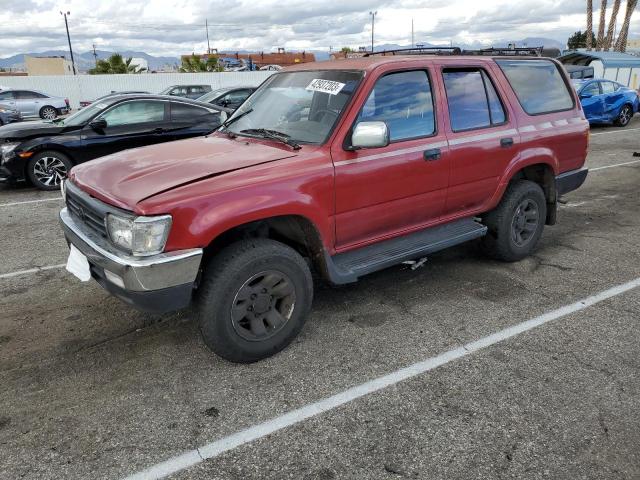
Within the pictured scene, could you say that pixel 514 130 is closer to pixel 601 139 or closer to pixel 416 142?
pixel 416 142

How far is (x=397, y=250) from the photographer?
391cm

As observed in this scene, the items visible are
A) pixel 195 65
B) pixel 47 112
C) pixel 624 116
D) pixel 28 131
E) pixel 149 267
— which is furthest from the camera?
pixel 195 65

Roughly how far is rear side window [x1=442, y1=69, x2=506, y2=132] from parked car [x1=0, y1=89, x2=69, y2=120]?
22.2 meters

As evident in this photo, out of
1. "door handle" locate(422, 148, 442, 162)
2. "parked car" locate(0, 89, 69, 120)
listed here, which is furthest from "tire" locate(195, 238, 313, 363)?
"parked car" locate(0, 89, 69, 120)

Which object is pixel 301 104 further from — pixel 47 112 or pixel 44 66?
pixel 44 66

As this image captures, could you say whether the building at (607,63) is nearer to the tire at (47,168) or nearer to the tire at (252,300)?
the tire at (47,168)

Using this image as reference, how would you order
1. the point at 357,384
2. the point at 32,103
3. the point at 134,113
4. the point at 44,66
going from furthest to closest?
the point at 44,66 → the point at 32,103 → the point at 134,113 → the point at 357,384

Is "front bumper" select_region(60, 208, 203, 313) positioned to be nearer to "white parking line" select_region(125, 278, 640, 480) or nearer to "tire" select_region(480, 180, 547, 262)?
"white parking line" select_region(125, 278, 640, 480)

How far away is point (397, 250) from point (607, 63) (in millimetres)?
23782

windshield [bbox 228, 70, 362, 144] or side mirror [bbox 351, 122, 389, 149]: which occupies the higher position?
windshield [bbox 228, 70, 362, 144]

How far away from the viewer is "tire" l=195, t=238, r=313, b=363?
9.93ft

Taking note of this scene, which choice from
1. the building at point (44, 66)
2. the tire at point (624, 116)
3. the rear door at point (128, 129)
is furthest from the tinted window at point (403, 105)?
the building at point (44, 66)

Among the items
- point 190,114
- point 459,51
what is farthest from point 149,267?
point 190,114

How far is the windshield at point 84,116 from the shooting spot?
331 inches
